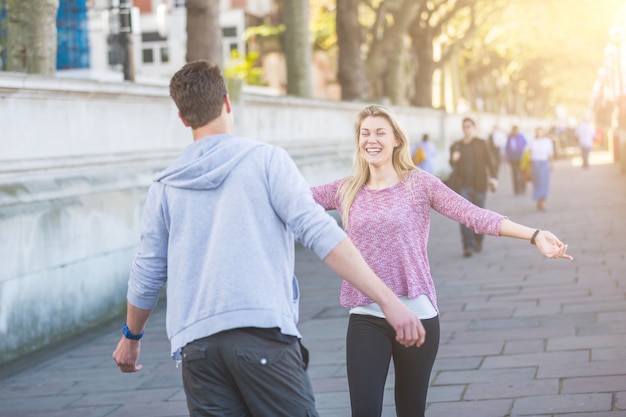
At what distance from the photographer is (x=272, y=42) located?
57531 millimetres

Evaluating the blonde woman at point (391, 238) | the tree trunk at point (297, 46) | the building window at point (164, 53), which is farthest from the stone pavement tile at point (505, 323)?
the building window at point (164, 53)

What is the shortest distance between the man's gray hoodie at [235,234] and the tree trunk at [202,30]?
37.6 ft

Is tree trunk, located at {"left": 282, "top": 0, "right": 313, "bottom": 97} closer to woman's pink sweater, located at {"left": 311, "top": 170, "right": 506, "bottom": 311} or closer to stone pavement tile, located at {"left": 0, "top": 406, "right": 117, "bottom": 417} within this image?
stone pavement tile, located at {"left": 0, "top": 406, "right": 117, "bottom": 417}

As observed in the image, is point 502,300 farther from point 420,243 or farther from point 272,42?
point 272,42

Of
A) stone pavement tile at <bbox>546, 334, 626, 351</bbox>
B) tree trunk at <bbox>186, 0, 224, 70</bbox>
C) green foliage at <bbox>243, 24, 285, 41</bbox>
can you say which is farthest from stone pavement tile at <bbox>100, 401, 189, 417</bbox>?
green foliage at <bbox>243, 24, 285, 41</bbox>

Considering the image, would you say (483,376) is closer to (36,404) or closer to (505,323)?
(505,323)

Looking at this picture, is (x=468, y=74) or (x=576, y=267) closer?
(x=576, y=267)

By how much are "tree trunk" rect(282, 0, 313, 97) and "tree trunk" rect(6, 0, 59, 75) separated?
1075 cm

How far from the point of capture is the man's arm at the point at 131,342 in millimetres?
3871

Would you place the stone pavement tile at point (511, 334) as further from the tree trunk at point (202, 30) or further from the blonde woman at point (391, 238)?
the tree trunk at point (202, 30)

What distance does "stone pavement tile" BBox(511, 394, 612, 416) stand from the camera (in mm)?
6172

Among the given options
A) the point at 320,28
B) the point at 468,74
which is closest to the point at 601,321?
the point at 320,28

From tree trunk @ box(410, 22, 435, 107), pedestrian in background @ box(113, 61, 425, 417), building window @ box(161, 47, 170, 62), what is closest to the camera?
pedestrian in background @ box(113, 61, 425, 417)

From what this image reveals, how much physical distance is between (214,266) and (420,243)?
4.83 feet
